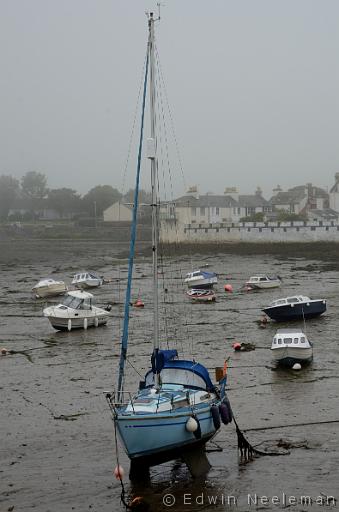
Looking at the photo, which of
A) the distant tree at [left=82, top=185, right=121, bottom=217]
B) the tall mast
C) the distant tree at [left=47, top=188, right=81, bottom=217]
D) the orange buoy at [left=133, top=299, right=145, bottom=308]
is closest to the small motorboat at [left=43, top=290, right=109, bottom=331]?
the orange buoy at [left=133, top=299, right=145, bottom=308]

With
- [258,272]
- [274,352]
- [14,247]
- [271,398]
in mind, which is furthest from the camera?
[14,247]

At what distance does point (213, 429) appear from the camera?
1616cm

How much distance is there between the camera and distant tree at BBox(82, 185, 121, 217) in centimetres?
13262

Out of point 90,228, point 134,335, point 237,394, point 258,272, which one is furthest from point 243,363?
point 90,228

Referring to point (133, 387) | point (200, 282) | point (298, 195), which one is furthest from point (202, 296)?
point (298, 195)

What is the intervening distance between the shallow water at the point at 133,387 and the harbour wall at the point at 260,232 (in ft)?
125

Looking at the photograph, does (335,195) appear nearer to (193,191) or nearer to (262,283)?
(193,191)

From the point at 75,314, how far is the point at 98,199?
10059 centimetres

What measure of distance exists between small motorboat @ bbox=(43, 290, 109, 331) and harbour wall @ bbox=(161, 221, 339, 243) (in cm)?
4603

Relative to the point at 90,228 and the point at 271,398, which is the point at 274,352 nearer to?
the point at 271,398

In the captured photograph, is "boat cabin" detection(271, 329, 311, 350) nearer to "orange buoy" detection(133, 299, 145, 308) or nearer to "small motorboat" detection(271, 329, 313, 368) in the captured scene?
"small motorboat" detection(271, 329, 313, 368)

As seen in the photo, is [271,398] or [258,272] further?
[258,272]

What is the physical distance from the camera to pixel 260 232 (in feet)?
280

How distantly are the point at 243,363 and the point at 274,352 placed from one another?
1.67 meters
